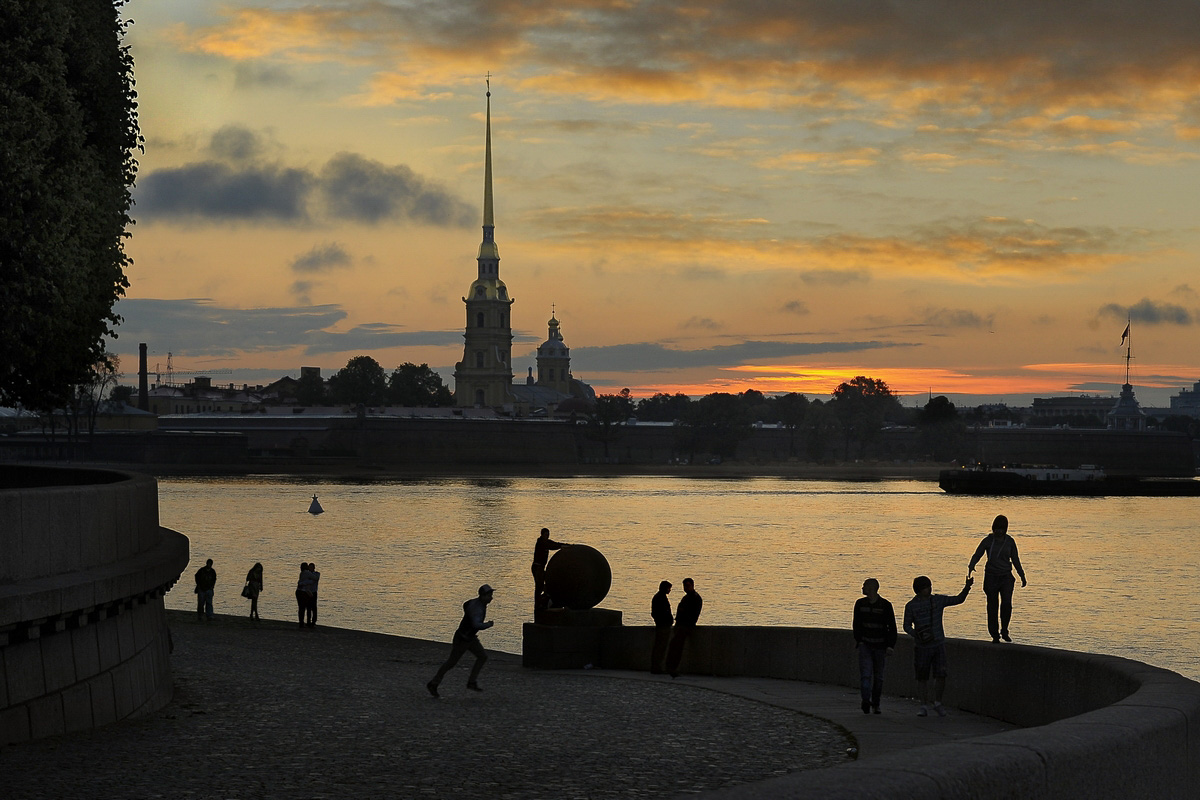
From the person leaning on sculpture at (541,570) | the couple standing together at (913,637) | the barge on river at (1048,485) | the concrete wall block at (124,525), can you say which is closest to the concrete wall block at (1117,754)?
the couple standing together at (913,637)

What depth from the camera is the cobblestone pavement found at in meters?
10.8

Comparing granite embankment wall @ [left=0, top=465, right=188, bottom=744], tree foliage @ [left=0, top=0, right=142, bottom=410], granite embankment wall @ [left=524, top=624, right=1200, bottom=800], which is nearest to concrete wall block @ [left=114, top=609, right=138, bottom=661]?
granite embankment wall @ [left=0, top=465, right=188, bottom=744]

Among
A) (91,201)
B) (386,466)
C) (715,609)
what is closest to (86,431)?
(386,466)

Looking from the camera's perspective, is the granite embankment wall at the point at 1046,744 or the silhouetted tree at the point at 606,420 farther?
the silhouetted tree at the point at 606,420

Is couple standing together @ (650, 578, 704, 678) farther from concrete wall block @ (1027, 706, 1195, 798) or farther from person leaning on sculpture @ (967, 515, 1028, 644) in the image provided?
concrete wall block @ (1027, 706, 1195, 798)

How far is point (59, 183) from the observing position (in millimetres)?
19219

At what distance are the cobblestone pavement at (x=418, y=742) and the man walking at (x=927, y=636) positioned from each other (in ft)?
4.11

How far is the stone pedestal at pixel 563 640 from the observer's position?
20344 mm

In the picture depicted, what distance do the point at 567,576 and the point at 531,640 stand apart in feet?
3.80

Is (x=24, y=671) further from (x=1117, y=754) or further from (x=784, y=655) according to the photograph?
(x=784, y=655)

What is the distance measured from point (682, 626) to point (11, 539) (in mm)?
9598

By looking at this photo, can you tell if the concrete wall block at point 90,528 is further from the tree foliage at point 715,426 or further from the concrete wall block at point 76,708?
the tree foliage at point 715,426

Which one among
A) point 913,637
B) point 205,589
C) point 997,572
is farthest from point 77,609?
point 205,589

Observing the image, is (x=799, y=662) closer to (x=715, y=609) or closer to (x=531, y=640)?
(x=531, y=640)
